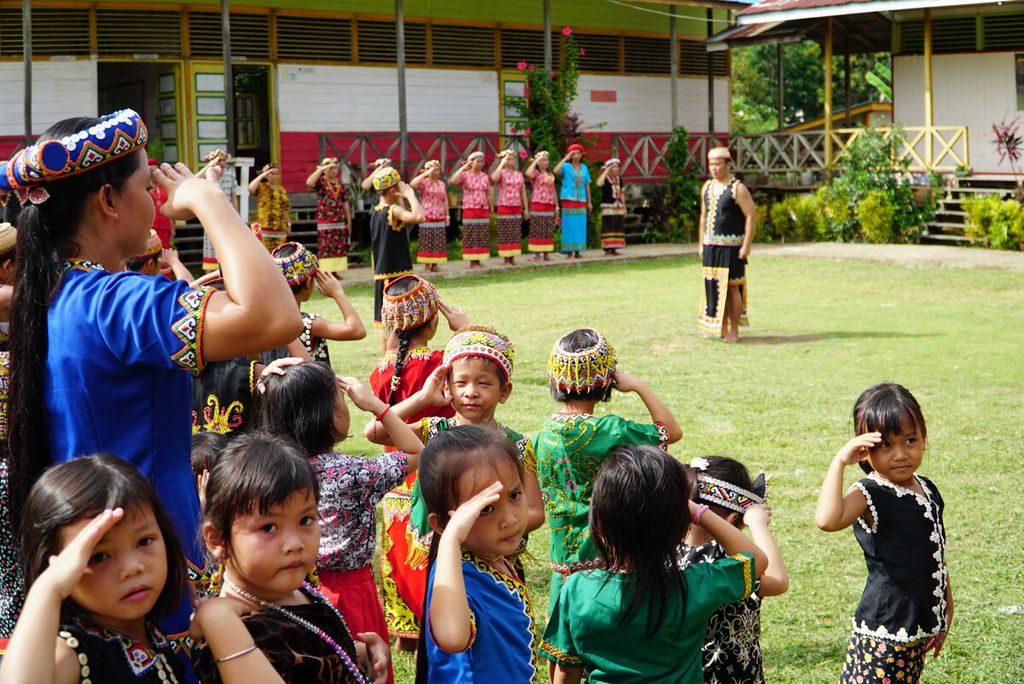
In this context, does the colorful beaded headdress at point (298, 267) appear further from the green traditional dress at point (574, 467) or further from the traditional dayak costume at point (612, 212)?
the traditional dayak costume at point (612, 212)

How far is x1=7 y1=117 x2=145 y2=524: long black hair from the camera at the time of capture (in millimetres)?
2484

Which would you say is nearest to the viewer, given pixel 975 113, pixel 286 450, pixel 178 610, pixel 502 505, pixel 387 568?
pixel 178 610

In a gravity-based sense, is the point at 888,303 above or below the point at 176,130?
below

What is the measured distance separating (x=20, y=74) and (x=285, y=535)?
17205 mm

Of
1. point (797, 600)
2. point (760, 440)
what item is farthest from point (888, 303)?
point (797, 600)

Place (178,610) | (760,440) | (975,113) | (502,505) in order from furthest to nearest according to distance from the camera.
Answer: (975,113) → (760,440) → (502,505) → (178,610)

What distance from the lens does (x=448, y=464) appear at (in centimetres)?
295

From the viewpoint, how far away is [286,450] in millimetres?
2635

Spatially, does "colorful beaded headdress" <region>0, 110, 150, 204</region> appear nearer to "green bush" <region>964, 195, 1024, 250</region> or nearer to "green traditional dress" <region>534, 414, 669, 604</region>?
"green traditional dress" <region>534, 414, 669, 604</region>

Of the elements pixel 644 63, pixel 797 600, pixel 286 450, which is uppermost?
pixel 644 63

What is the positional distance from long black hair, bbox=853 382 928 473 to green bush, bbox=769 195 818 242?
18508 mm

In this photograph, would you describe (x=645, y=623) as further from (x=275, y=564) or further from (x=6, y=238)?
(x=6, y=238)

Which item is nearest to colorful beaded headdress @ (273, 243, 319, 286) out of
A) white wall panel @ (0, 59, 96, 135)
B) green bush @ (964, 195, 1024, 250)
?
white wall panel @ (0, 59, 96, 135)

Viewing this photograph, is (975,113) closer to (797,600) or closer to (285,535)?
(797,600)
